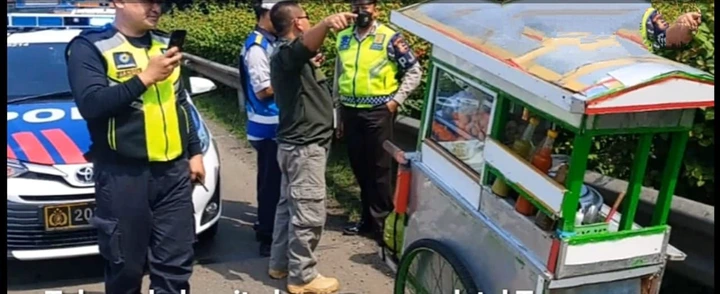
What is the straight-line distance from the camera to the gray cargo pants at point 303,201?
13.8ft

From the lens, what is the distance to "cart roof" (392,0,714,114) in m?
2.50

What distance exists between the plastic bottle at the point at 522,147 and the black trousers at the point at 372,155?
2.01 meters

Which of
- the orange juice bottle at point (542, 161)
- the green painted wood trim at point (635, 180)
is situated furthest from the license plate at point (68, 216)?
the green painted wood trim at point (635, 180)

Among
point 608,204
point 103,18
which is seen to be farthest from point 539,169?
point 103,18

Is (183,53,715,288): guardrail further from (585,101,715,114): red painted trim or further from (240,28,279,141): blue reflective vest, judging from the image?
(240,28,279,141): blue reflective vest

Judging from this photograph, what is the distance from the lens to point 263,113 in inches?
193

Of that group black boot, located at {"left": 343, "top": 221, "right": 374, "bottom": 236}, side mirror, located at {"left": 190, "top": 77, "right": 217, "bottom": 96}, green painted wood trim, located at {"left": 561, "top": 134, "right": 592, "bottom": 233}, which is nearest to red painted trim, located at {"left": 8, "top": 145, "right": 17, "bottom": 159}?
side mirror, located at {"left": 190, "top": 77, "right": 217, "bottom": 96}

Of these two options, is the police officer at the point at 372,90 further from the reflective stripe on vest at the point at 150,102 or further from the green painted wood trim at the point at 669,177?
the green painted wood trim at the point at 669,177

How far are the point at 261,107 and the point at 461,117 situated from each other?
1.83 meters

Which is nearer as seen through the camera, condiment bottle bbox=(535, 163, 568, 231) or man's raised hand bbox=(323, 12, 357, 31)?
condiment bottle bbox=(535, 163, 568, 231)

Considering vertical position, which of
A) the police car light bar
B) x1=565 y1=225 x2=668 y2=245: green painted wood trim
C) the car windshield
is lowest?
the police car light bar

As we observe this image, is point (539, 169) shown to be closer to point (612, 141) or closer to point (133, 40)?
point (612, 141)

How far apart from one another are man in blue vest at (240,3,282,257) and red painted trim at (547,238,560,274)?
244 cm

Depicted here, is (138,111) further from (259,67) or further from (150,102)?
(259,67)
